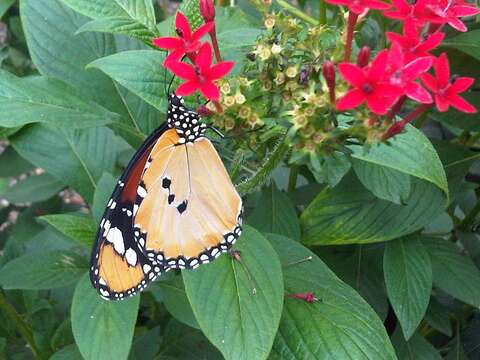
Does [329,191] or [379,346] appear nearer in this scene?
[379,346]

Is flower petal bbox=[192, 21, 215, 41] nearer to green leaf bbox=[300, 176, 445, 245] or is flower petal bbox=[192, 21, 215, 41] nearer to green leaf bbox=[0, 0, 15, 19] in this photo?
green leaf bbox=[300, 176, 445, 245]

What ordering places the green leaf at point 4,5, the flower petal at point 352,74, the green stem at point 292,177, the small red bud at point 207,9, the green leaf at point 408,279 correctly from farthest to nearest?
the green leaf at point 4,5
the green stem at point 292,177
the green leaf at point 408,279
the small red bud at point 207,9
the flower petal at point 352,74

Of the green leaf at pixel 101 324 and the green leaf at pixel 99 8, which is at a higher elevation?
the green leaf at pixel 99 8

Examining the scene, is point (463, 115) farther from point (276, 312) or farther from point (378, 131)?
point (276, 312)

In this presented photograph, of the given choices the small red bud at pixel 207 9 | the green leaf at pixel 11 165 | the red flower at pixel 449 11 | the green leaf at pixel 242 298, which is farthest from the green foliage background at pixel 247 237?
the green leaf at pixel 11 165

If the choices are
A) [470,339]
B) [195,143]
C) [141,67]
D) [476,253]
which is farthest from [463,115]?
[141,67]

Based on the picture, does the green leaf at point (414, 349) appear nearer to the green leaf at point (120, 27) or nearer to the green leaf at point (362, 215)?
the green leaf at point (362, 215)

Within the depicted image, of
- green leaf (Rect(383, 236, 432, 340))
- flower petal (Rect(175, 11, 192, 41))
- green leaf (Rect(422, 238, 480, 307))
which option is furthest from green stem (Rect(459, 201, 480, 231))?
flower petal (Rect(175, 11, 192, 41))

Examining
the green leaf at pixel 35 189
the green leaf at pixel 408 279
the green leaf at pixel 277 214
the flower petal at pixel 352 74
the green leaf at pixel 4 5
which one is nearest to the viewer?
the flower petal at pixel 352 74
